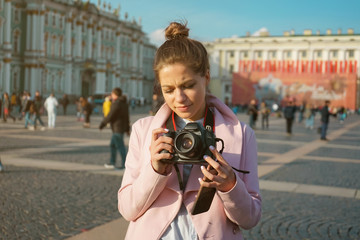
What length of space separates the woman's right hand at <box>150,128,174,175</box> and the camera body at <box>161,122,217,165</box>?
30 mm

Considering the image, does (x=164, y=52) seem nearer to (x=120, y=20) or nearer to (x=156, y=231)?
(x=156, y=231)

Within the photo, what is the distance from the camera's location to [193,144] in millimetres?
1649

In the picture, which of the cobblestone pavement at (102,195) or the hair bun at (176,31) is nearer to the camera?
the hair bun at (176,31)

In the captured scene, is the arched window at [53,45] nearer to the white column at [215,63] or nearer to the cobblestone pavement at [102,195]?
the cobblestone pavement at [102,195]

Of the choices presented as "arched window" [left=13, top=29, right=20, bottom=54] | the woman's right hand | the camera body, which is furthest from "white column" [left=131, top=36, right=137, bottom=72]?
the camera body

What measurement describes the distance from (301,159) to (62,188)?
6552 millimetres

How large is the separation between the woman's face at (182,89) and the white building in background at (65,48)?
123 feet

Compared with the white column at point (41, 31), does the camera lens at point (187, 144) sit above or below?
below

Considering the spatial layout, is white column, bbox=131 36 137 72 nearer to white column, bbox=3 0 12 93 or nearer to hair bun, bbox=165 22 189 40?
white column, bbox=3 0 12 93

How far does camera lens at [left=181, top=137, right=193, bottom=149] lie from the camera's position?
1.66 meters

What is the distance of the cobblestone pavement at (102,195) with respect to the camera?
498 cm

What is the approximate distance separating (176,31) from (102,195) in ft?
16.1

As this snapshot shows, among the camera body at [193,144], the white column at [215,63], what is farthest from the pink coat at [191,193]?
the white column at [215,63]

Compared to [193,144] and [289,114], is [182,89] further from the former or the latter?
[289,114]
